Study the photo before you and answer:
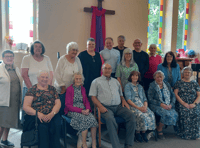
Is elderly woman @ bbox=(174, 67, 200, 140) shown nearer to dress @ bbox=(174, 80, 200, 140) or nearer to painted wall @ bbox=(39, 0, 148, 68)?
dress @ bbox=(174, 80, 200, 140)

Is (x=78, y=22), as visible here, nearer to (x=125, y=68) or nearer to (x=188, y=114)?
(x=125, y=68)

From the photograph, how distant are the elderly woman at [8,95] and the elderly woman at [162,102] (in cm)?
209

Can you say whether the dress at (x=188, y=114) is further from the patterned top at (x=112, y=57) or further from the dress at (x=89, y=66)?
the dress at (x=89, y=66)

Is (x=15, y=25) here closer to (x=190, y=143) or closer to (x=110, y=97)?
(x=110, y=97)

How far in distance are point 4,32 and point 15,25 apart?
1.17 feet

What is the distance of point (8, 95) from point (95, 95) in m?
1.19

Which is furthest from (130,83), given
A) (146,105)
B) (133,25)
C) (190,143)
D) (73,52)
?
(133,25)

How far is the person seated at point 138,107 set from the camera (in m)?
2.83

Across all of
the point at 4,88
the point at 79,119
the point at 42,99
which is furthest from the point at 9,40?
the point at 79,119

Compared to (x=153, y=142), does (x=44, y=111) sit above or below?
above

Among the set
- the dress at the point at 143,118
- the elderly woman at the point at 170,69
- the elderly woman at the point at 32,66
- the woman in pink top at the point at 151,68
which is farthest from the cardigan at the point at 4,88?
the elderly woman at the point at 170,69

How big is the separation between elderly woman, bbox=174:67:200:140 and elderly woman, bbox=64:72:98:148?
1523mm

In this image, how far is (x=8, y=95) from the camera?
2.52m

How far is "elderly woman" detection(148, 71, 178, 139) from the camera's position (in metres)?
2.99
